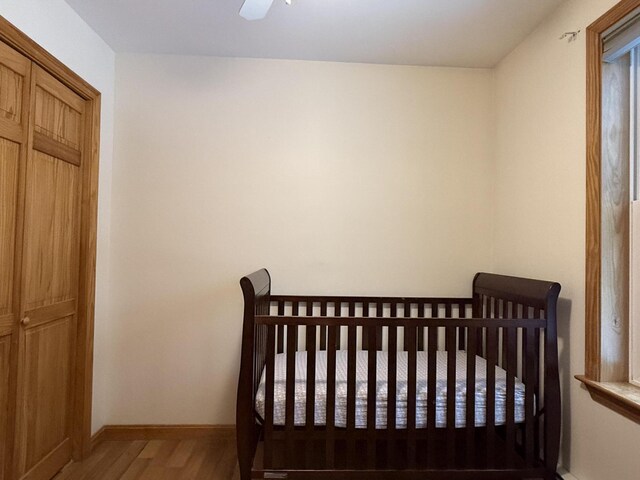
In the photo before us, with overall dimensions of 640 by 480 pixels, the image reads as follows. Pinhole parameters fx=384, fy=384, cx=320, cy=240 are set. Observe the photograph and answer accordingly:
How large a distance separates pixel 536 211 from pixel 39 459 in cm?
261

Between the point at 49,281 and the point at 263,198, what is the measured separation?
1141mm

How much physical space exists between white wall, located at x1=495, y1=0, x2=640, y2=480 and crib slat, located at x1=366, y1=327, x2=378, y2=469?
0.87 metres

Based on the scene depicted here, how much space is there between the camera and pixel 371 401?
1.60 meters

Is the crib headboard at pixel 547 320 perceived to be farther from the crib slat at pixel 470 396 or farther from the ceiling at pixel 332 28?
the ceiling at pixel 332 28

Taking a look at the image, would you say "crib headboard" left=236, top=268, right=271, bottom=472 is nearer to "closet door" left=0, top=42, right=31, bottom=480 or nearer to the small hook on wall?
"closet door" left=0, top=42, right=31, bottom=480

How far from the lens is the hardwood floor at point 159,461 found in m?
→ 1.84

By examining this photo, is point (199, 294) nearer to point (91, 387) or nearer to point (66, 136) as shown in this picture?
point (91, 387)

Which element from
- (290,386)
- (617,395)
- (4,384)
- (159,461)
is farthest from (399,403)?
(4,384)

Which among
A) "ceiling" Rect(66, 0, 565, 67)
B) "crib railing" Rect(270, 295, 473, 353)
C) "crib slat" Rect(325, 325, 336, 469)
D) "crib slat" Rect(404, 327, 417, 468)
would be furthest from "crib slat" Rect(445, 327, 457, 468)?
"ceiling" Rect(66, 0, 565, 67)

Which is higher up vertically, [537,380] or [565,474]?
[537,380]

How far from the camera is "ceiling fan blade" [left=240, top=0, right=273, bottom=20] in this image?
1.32 metres

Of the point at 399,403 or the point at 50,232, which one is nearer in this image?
the point at 399,403

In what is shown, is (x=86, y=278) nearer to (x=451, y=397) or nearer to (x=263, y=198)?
(x=263, y=198)

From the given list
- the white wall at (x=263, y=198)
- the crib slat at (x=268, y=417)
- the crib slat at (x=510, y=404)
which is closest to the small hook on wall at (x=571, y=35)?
the white wall at (x=263, y=198)
